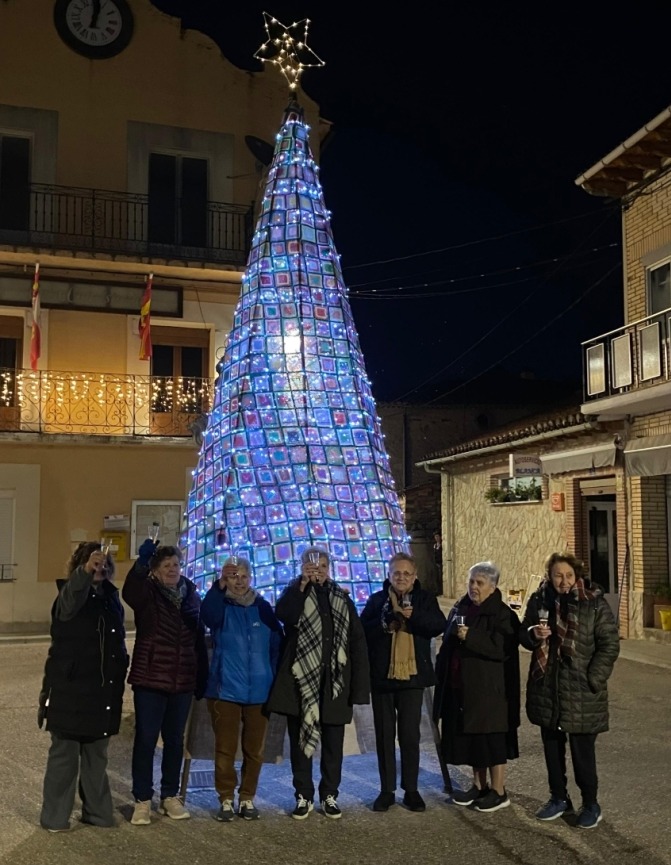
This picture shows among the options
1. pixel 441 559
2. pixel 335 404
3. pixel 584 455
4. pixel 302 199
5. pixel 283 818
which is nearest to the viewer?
pixel 283 818

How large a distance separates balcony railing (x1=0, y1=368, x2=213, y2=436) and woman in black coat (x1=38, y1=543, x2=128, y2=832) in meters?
12.6

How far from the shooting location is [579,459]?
57.5 feet

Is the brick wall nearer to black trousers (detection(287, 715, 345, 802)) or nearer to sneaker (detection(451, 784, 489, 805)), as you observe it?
sneaker (detection(451, 784, 489, 805))

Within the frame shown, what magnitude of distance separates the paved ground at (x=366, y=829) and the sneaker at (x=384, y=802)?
5 cm

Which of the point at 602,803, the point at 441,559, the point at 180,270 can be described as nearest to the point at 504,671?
the point at 602,803

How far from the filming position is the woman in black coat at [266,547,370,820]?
575 centimetres

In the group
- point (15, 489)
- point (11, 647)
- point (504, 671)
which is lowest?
point (11, 647)

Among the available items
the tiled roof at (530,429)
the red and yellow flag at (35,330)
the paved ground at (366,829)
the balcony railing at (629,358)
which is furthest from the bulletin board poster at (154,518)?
the paved ground at (366,829)

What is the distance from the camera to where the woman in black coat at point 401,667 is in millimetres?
5941

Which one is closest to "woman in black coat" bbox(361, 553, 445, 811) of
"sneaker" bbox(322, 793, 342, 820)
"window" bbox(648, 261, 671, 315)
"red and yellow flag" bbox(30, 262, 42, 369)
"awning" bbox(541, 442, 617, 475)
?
"sneaker" bbox(322, 793, 342, 820)

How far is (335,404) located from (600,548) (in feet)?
38.9

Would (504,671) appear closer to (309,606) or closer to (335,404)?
(309,606)

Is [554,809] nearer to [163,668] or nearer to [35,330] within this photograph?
[163,668]

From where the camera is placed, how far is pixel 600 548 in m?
18.2
